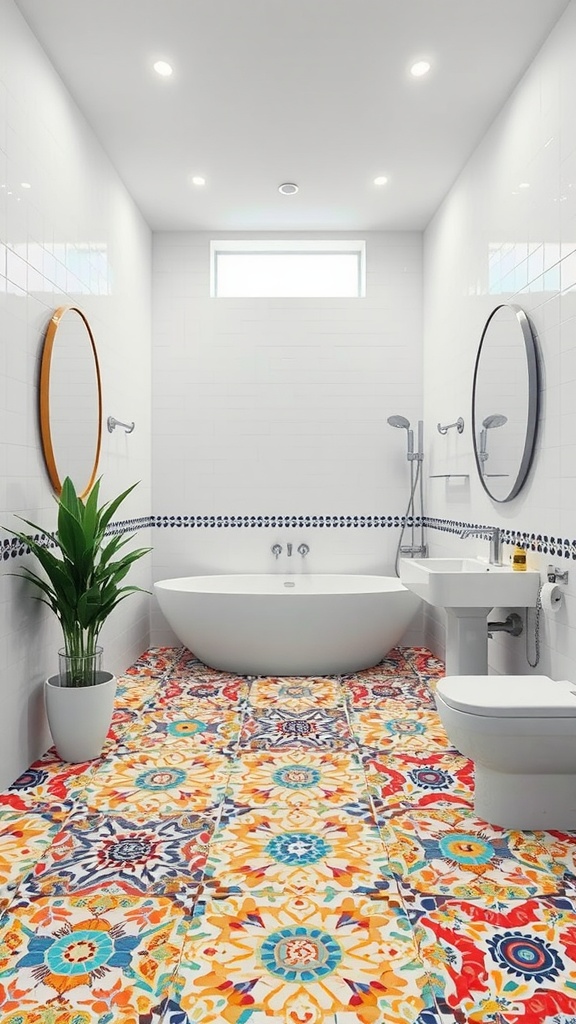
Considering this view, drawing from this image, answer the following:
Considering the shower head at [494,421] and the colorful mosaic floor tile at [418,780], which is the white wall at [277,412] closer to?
the shower head at [494,421]

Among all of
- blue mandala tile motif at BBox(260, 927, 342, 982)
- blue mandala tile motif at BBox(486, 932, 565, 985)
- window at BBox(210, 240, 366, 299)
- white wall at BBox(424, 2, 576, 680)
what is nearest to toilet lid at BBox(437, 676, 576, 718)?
white wall at BBox(424, 2, 576, 680)

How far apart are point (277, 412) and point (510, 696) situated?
3149mm

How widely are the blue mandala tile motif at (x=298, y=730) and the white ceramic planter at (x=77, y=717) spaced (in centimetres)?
64

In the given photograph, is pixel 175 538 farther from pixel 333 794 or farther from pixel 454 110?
pixel 454 110

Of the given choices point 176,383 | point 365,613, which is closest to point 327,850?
point 365,613

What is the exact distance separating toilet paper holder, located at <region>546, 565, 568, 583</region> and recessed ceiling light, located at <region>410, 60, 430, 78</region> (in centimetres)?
222

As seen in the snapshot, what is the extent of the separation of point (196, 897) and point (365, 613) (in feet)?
7.53

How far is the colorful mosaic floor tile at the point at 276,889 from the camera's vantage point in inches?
60.6

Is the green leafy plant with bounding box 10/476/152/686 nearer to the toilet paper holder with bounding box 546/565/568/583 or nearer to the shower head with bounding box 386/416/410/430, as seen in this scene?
the toilet paper holder with bounding box 546/565/568/583

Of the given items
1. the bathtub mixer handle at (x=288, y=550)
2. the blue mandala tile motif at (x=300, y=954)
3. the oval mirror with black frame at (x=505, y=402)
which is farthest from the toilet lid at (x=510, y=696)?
the bathtub mixer handle at (x=288, y=550)

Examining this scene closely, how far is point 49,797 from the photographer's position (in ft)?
8.34

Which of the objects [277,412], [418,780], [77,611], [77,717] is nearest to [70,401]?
[77,611]

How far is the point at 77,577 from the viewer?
9.27ft

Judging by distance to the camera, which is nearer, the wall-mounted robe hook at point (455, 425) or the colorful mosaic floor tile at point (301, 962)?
the colorful mosaic floor tile at point (301, 962)
